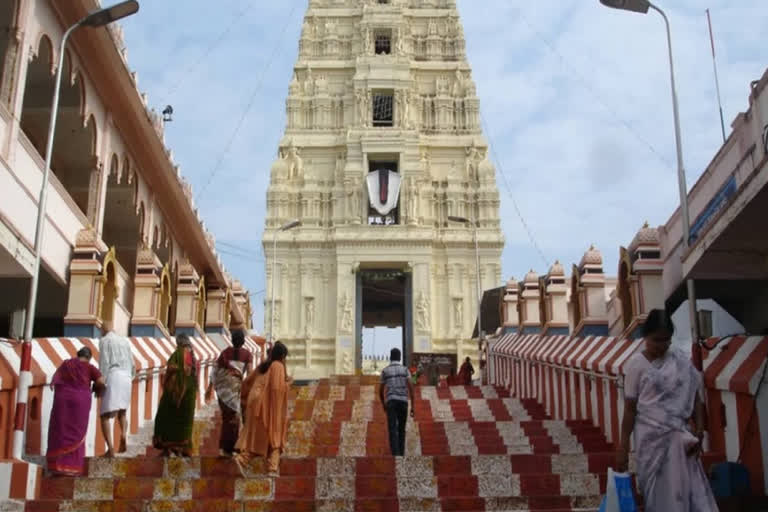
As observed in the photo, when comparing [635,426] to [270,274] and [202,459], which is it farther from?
[270,274]

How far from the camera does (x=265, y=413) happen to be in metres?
7.70

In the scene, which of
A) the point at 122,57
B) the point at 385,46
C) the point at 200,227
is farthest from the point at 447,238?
the point at 122,57

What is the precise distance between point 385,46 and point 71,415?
3449 centimetres

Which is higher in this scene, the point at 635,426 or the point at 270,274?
the point at 270,274

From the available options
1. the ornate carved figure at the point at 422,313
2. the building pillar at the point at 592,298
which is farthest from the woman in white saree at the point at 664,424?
the ornate carved figure at the point at 422,313

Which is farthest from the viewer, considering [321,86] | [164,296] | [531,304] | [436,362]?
[321,86]

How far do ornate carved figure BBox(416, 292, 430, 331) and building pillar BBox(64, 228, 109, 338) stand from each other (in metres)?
22.3

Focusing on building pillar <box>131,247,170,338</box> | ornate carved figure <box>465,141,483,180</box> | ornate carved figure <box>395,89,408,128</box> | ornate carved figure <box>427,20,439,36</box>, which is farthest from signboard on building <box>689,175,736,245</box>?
ornate carved figure <box>427,20,439,36</box>

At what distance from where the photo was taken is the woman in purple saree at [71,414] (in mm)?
7535

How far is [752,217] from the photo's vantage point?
288 inches

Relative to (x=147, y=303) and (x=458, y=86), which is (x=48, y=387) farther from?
(x=458, y=86)

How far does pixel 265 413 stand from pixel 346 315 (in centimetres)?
2745

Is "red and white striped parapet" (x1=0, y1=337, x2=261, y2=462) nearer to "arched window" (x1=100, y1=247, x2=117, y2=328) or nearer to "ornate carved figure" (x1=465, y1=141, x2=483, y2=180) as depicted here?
"arched window" (x1=100, y1=247, x2=117, y2=328)

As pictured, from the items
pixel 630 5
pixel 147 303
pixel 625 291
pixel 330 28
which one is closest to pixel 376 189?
pixel 330 28
